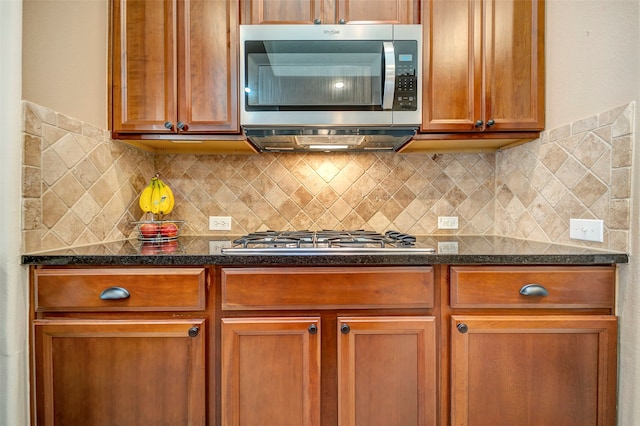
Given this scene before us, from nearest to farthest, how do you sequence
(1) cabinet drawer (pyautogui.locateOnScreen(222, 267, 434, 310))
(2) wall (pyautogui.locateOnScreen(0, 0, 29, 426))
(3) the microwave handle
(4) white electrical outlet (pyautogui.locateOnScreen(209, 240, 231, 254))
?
1. (2) wall (pyautogui.locateOnScreen(0, 0, 29, 426))
2. (1) cabinet drawer (pyautogui.locateOnScreen(222, 267, 434, 310))
3. (4) white electrical outlet (pyautogui.locateOnScreen(209, 240, 231, 254))
4. (3) the microwave handle

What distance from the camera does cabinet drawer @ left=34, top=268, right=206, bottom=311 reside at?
1134 mm

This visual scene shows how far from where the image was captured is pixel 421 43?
143 cm

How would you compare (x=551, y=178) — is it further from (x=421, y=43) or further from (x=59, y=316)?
(x=59, y=316)

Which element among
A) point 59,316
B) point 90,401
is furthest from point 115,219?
point 90,401

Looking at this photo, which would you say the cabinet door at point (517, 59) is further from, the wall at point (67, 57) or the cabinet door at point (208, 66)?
the wall at point (67, 57)

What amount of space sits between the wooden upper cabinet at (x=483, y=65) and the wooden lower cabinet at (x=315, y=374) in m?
1.02

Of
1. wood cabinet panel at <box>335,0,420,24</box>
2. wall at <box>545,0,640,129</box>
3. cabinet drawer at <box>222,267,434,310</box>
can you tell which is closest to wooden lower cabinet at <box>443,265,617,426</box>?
cabinet drawer at <box>222,267,434,310</box>

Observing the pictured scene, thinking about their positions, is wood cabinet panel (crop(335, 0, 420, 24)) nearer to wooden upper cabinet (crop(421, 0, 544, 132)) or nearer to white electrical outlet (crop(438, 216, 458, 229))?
wooden upper cabinet (crop(421, 0, 544, 132))

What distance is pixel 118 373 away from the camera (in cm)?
114

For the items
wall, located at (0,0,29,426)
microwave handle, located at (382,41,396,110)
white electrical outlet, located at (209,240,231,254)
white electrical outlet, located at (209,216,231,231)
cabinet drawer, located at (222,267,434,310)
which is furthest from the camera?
white electrical outlet, located at (209,216,231,231)

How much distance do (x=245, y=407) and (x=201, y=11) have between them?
173 cm

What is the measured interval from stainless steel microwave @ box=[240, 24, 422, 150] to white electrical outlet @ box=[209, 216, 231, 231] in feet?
2.15

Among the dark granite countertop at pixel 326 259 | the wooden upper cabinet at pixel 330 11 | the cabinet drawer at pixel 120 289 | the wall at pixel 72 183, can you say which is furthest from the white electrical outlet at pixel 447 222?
the wall at pixel 72 183

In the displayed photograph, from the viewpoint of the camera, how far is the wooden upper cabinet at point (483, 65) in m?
1.47
